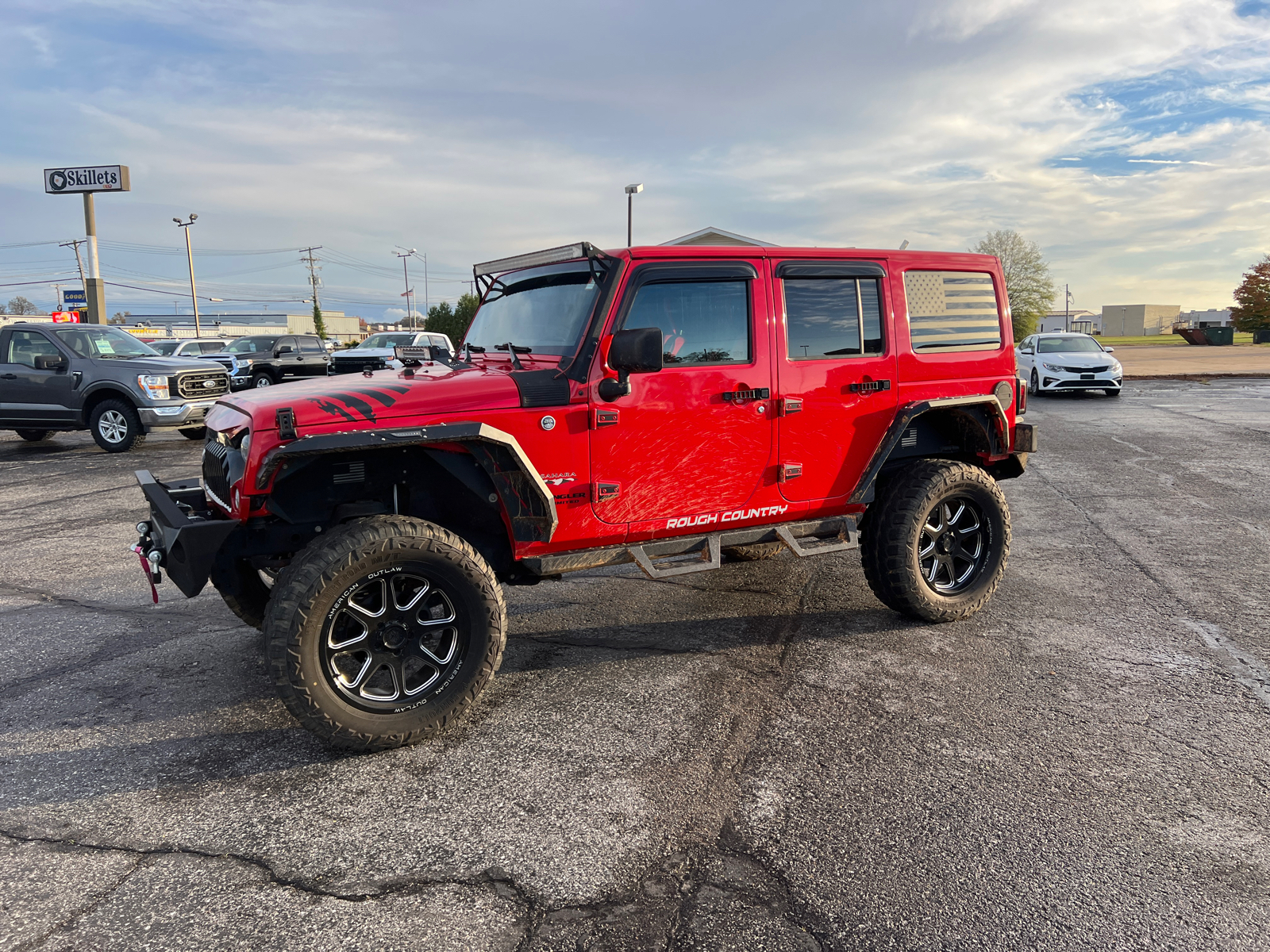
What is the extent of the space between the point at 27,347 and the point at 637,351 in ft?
43.1

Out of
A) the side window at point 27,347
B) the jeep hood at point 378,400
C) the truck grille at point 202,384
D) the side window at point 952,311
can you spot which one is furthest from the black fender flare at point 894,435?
the side window at point 27,347

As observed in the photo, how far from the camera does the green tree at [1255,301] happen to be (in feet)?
234

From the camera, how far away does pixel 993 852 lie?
275cm

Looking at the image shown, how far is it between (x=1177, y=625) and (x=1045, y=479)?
5.03 metres

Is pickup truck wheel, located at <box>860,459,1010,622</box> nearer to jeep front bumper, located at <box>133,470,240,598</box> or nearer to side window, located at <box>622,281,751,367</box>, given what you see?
side window, located at <box>622,281,751,367</box>

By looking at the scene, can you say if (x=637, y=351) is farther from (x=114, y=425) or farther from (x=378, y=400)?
(x=114, y=425)

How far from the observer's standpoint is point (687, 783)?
321cm

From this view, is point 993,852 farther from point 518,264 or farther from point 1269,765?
point 518,264

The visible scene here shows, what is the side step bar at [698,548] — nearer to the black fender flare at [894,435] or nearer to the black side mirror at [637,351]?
the black fender flare at [894,435]

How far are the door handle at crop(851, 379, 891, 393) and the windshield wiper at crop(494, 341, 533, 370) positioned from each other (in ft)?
5.75

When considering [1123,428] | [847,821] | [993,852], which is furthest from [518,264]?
[1123,428]

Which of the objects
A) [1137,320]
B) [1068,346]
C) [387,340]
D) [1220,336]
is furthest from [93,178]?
[1137,320]

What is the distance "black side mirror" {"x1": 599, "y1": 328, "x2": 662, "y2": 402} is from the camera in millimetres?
3555

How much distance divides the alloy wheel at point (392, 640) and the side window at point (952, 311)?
119 inches
